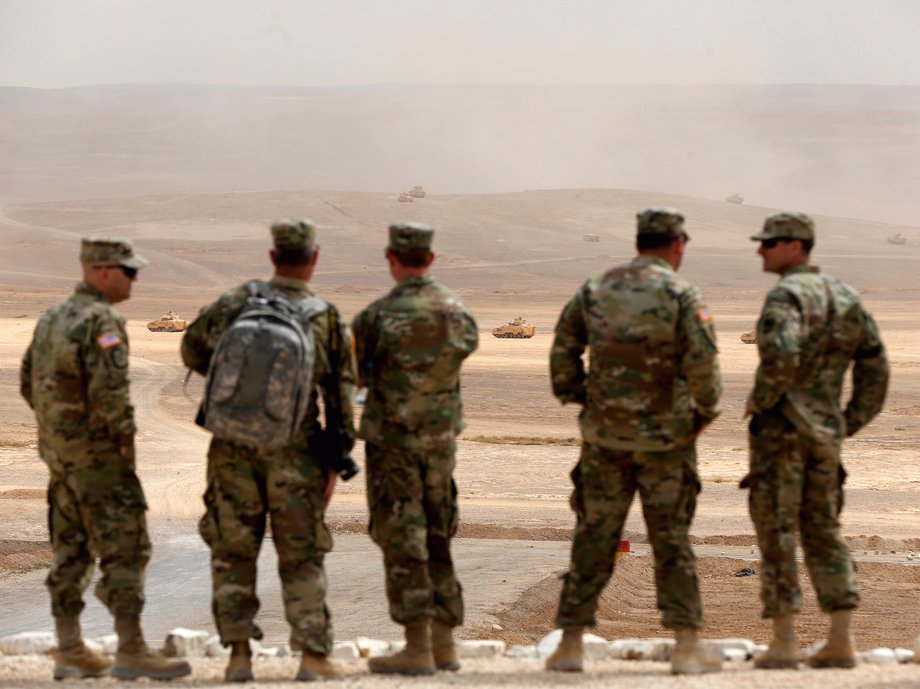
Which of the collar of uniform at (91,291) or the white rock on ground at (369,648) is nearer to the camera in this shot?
the collar of uniform at (91,291)

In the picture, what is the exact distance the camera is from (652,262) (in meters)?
6.41

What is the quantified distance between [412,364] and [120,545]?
142 centimetres

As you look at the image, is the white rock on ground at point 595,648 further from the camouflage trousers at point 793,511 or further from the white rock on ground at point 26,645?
the white rock on ground at point 26,645

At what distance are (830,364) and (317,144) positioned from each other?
473 feet

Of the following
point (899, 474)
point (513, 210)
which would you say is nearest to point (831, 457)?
point (899, 474)

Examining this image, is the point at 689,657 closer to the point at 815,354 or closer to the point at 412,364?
the point at 815,354

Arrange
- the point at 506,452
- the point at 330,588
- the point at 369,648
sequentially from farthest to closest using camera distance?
the point at 506,452 < the point at 330,588 < the point at 369,648

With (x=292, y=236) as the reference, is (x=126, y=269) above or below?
below

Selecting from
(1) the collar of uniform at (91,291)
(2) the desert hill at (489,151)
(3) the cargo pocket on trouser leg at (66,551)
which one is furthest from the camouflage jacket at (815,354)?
(2) the desert hill at (489,151)

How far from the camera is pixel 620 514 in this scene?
6371 mm

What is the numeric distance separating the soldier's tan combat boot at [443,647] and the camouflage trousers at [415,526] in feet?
0.19

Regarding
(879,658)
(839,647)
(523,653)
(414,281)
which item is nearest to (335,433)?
(414,281)

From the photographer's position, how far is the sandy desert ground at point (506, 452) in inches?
466

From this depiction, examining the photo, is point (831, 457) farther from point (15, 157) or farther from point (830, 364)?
point (15, 157)
